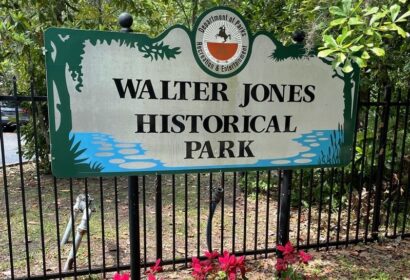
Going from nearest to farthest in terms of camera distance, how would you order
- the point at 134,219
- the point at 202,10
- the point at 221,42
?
the point at 221,42
the point at 134,219
the point at 202,10

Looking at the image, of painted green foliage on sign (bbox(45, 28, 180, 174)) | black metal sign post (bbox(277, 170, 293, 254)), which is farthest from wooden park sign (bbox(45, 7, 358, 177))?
black metal sign post (bbox(277, 170, 293, 254))

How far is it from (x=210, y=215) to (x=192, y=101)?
1079 millimetres

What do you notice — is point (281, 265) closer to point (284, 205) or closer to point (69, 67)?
point (284, 205)

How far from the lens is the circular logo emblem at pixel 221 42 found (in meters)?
2.38

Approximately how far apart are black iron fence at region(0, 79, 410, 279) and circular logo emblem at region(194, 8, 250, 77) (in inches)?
40.1

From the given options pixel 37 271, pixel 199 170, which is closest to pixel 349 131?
pixel 199 170

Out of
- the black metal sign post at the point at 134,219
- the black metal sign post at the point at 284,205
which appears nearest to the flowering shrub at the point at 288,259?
the black metal sign post at the point at 284,205

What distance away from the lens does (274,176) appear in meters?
5.84

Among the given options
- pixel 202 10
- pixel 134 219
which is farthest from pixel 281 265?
pixel 202 10

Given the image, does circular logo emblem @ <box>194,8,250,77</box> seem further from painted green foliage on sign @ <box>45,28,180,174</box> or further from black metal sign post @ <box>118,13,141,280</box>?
black metal sign post @ <box>118,13,141,280</box>

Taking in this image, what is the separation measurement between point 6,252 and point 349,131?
11.1 feet

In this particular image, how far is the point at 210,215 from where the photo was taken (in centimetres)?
311

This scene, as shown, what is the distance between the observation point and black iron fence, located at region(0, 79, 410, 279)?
3271mm

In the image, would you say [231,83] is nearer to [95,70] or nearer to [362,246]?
[95,70]
